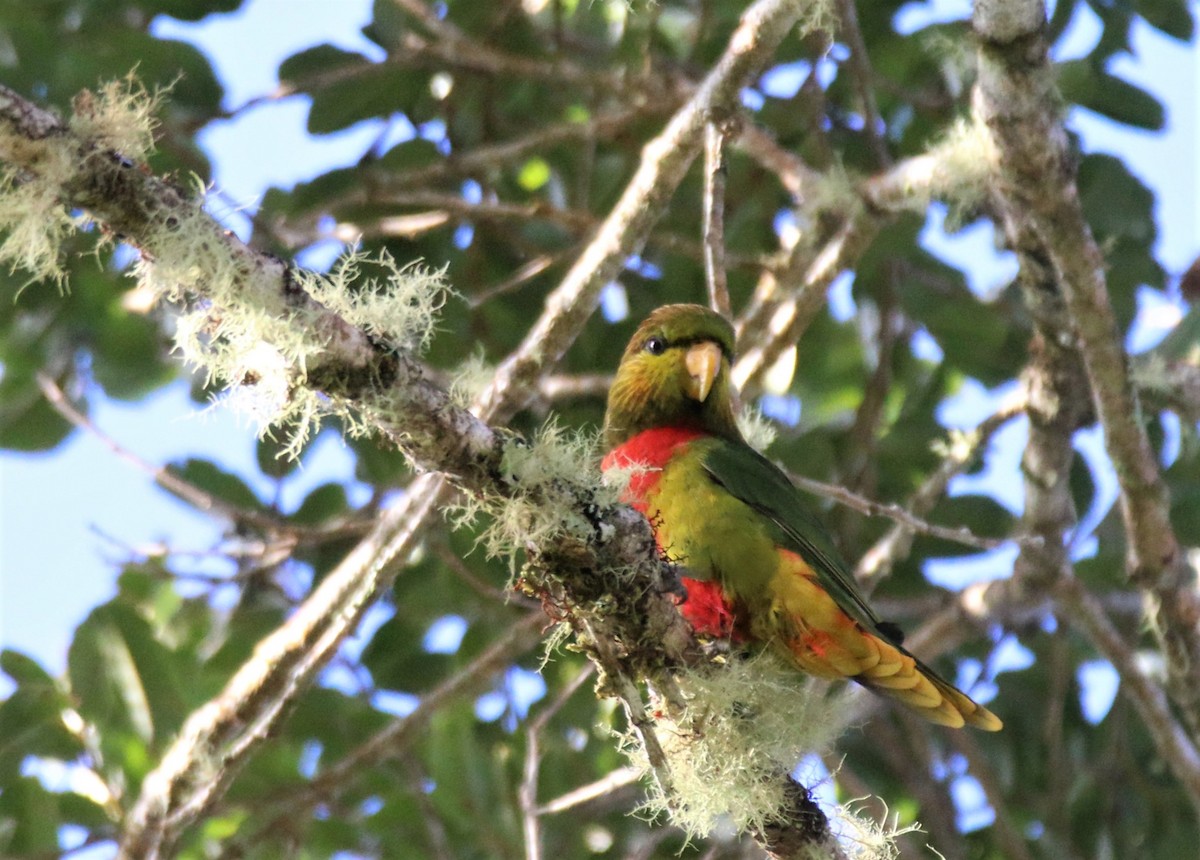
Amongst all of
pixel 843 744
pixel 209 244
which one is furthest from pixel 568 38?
pixel 209 244

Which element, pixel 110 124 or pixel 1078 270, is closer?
pixel 110 124

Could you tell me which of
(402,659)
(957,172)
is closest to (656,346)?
(957,172)

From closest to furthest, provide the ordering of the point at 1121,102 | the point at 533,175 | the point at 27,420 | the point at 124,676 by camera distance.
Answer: the point at 124,676 < the point at 1121,102 < the point at 27,420 < the point at 533,175

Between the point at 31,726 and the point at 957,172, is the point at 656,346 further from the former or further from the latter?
the point at 31,726

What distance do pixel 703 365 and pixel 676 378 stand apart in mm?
132

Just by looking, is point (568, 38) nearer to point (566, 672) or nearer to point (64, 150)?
point (566, 672)

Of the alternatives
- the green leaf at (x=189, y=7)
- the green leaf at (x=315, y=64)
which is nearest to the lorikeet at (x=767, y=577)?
the green leaf at (x=315, y=64)

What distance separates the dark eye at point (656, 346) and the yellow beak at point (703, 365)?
0.09 m

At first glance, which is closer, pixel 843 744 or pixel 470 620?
pixel 470 620

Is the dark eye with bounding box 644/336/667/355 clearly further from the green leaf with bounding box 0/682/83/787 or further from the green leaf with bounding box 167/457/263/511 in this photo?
the green leaf with bounding box 0/682/83/787

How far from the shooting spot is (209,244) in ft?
5.82

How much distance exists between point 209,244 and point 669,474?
1572 mm

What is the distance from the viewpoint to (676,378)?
132 inches

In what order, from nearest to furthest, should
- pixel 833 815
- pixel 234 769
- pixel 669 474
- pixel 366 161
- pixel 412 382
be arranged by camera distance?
pixel 412 382, pixel 833 815, pixel 234 769, pixel 669 474, pixel 366 161
